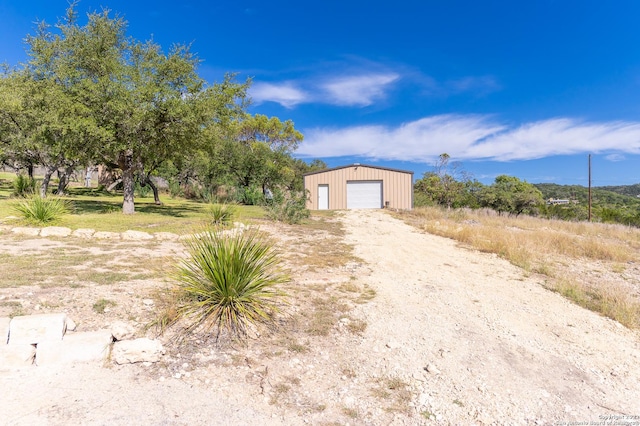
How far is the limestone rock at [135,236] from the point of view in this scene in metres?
7.52

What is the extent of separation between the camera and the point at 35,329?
2.66 m

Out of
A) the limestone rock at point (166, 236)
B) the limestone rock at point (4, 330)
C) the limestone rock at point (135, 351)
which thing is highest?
the limestone rock at point (166, 236)

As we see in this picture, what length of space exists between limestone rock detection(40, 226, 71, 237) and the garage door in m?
17.3

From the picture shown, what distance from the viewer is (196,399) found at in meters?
2.30

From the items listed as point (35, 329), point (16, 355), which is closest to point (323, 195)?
point (35, 329)

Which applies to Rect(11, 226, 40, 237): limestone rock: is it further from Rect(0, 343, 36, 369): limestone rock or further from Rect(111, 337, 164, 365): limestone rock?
Rect(111, 337, 164, 365): limestone rock

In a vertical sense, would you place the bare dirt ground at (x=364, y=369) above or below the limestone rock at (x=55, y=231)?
below

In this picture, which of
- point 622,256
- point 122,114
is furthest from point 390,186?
point 122,114

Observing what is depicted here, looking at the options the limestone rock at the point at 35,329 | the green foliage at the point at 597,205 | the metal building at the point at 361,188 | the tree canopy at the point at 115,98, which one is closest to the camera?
the limestone rock at the point at 35,329

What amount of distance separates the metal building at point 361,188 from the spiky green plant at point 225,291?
18.9m

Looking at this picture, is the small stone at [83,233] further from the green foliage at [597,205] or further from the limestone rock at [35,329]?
the green foliage at [597,205]

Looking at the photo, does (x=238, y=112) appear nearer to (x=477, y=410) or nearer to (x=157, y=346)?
(x=157, y=346)

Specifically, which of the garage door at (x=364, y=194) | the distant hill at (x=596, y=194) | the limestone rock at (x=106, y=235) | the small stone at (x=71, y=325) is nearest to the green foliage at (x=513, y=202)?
the garage door at (x=364, y=194)

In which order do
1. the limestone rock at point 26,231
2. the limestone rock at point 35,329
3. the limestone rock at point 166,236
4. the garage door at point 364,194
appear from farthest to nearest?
the garage door at point 364,194 < the limestone rock at point 166,236 < the limestone rock at point 26,231 < the limestone rock at point 35,329
